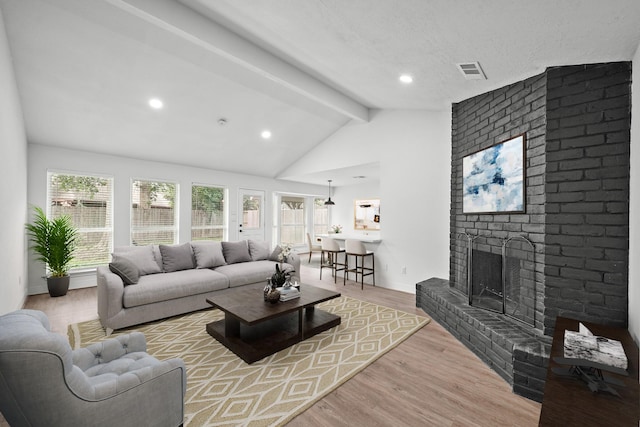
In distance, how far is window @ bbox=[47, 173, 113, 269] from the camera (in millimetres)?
4785

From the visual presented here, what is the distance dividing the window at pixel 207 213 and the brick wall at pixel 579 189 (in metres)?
5.99

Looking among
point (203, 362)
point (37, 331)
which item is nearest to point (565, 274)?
point (203, 362)

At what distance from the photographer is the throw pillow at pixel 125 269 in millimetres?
3330

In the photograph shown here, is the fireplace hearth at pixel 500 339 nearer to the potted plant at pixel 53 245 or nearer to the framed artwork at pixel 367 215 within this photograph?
the framed artwork at pixel 367 215

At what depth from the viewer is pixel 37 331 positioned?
→ 1.20 meters

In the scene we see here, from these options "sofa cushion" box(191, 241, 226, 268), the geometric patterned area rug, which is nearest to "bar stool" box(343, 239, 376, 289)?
the geometric patterned area rug

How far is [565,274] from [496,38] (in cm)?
193

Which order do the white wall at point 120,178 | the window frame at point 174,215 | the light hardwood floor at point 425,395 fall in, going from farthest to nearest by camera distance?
the window frame at point 174,215, the white wall at point 120,178, the light hardwood floor at point 425,395

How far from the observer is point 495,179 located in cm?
306

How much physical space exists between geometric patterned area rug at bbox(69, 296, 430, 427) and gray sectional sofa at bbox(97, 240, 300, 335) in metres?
0.17

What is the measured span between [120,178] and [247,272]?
3208mm

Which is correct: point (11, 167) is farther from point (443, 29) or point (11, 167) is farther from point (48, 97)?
point (443, 29)

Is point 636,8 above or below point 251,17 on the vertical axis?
below

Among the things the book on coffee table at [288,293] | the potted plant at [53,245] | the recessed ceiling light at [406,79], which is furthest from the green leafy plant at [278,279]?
the potted plant at [53,245]
